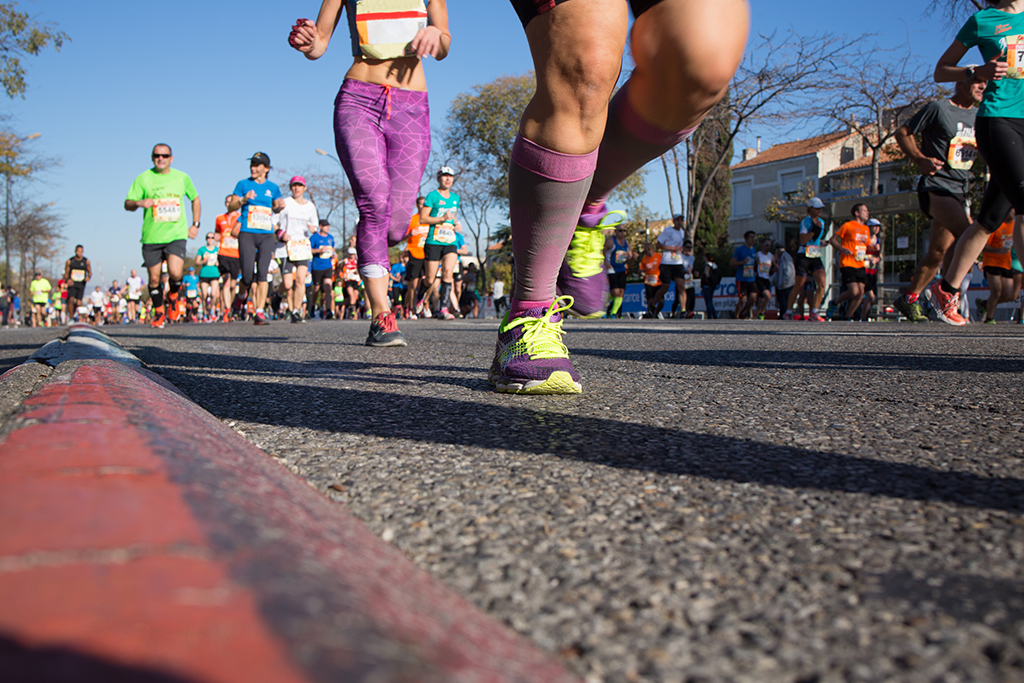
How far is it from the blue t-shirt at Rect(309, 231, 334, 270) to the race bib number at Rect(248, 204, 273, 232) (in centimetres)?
637

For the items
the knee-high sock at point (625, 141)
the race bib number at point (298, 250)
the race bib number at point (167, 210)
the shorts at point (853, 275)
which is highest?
the race bib number at point (167, 210)

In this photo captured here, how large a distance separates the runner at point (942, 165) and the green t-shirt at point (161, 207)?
796 centimetres

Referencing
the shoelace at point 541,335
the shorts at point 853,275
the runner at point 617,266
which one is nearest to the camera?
the shoelace at point 541,335

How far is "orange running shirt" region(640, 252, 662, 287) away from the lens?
17.8 m

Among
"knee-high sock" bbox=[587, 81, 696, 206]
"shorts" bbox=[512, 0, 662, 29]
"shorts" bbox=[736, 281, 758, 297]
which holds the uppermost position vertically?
"shorts" bbox=[512, 0, 662, 29]

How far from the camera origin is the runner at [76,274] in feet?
69.6

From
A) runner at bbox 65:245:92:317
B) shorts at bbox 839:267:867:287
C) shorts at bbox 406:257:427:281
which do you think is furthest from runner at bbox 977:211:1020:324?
runner at bbox 65:245:92:317

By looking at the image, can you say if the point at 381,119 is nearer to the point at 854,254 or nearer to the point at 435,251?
the point at 435,251

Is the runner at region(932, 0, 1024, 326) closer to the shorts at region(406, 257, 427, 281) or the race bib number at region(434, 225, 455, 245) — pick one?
the race bib number at region(434, 225, 455, 245)

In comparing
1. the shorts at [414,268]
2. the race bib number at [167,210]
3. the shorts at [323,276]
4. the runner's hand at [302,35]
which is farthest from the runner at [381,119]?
the shorts at [323,276]

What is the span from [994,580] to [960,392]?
1.78 meters

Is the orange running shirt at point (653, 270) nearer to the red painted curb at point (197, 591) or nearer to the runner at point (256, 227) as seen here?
the runner at point (256, 227)

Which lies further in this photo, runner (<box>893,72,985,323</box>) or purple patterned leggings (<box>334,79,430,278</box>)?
runner (<box>893,72,985,323</box>)

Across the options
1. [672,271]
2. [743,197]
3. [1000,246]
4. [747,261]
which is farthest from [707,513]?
[743,197]
